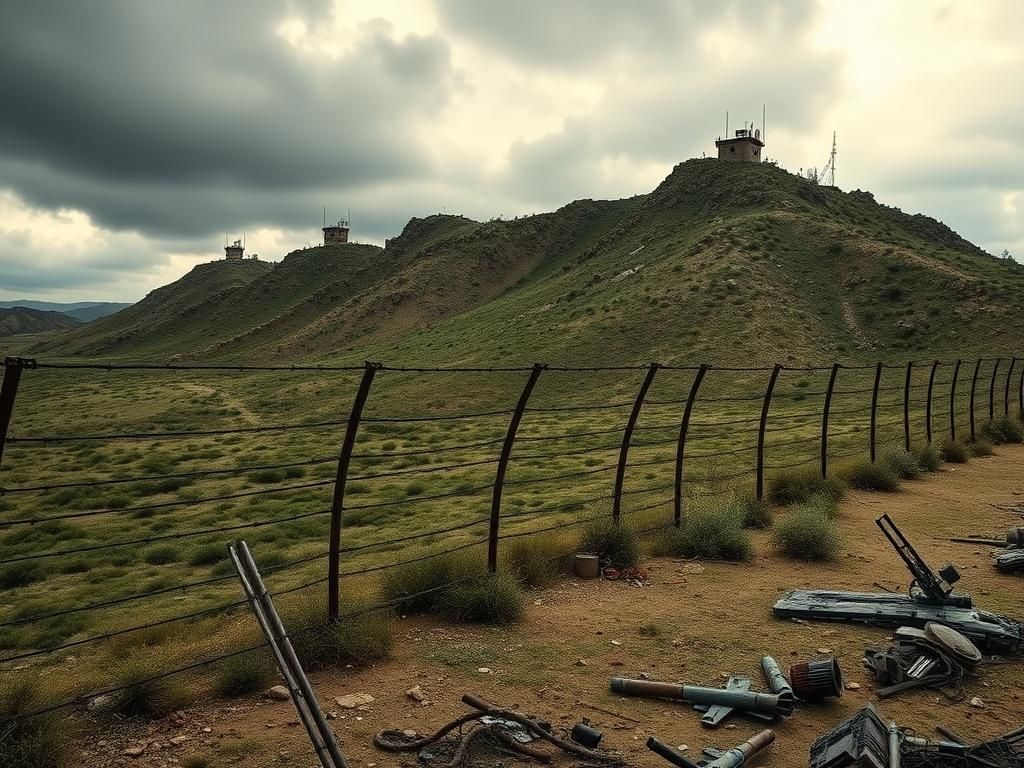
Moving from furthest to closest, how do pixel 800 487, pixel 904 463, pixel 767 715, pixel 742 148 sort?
pixel 742 148 < pixel 904 463 < pixel 800 487 < pixel 767 715

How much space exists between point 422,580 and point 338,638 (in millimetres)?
1520

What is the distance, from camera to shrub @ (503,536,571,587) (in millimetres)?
8695

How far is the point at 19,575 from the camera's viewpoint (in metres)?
13.1

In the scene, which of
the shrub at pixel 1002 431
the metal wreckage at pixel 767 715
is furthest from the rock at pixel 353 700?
the shrub at pixel 1002 431

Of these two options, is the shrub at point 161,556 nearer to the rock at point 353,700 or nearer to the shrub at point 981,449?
the rock at point 353,700

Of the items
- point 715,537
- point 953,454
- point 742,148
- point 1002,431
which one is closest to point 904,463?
point 953,454

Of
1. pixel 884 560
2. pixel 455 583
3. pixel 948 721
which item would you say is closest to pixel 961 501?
pixel 884 560

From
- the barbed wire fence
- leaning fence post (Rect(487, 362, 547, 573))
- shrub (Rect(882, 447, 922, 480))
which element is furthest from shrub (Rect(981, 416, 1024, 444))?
leaning fence post (Rect(487, 362, 547, 573))

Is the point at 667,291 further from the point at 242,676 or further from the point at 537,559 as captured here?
the point at 242,676

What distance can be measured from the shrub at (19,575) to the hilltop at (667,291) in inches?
1493

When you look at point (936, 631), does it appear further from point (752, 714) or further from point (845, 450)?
point (845, 450)

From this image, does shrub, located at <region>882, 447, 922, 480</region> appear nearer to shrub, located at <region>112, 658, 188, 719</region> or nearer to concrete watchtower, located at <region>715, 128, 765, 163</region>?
shrub, located at <region>112, 658, 188, 719</region>

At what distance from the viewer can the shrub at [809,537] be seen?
32.4 ft

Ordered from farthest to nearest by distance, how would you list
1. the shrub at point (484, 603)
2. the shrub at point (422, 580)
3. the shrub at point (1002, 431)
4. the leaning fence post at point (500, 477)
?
the shrub at point (1002, 431)
the leaning fence post at point (500, 477)
the shrub at point (422, 580)
the shrub at point (484, 603)
